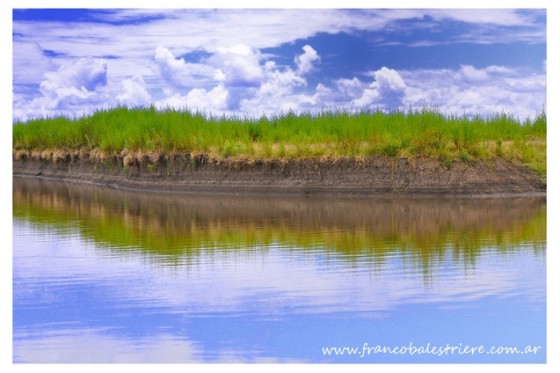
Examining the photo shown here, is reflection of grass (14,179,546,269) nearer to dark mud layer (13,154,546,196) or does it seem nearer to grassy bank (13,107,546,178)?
dark mud layer (13,154,546,196)

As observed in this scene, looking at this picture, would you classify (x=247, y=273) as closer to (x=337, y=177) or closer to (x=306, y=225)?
(x=306, y=225)

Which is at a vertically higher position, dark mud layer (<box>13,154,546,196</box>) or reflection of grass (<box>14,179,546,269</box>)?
dark mud layer (<box>13,154,546,196</box>)

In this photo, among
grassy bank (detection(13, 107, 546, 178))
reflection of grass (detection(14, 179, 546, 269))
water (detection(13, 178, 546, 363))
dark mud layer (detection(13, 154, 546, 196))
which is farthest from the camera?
grassy bank (detection(13, 107, 546, 178))

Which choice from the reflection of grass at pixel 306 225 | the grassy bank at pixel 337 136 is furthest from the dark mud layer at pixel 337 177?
the reflection of grass at pixel 306 225

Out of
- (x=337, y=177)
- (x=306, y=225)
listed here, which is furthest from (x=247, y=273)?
(x=337, y=177)

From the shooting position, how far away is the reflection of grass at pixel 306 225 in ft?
39.9

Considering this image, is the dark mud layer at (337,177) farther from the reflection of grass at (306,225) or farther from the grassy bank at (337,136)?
the reflection of grass at (306,225)

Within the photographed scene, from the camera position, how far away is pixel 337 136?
21328 mm

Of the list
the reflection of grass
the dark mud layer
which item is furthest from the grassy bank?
the reflection of grass

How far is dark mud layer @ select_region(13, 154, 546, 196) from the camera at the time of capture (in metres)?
19.4

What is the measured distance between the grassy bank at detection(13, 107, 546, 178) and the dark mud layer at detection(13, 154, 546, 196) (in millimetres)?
229

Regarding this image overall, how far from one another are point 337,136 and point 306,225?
22.9 ft

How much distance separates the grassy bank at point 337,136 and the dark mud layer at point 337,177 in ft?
0.75

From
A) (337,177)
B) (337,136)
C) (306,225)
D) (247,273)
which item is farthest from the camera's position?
(337,136)
